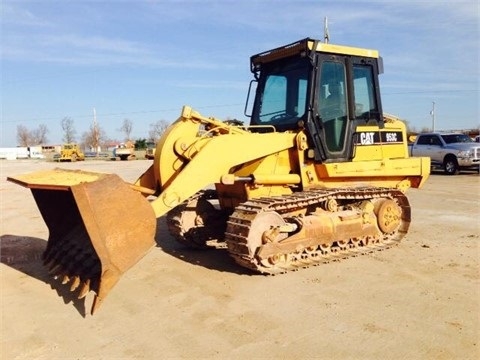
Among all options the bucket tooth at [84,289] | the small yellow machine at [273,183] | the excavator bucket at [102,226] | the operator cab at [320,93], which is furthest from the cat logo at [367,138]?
the bucket tooth at [84,289]

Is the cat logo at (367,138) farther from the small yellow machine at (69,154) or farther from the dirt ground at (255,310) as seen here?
the small yellow machine at (69,154)

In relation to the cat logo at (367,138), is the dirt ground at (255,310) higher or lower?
lower

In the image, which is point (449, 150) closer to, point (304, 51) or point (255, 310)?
point (304, 51)

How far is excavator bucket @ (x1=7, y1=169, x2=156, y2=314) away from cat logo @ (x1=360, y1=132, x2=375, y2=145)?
12.2ft

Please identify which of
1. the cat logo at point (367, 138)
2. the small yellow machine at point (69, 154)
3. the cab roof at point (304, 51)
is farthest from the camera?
the small yellow machine at point (69, 154)

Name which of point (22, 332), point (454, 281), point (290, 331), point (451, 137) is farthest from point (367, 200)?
point (451, 137)

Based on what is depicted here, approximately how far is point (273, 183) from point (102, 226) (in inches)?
109

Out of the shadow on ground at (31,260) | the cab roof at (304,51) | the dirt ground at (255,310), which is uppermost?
the cab roof at (304,51)

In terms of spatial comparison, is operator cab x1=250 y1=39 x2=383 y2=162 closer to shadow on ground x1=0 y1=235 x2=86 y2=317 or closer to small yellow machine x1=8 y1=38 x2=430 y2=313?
small yellow machine x1=8 y1=38 x2=430 y2=313

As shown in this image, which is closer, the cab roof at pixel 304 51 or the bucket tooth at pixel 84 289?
the bucket tooth at pixel 84 289

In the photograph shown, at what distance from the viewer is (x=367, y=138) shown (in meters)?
7.54

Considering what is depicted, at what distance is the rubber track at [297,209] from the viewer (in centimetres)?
588

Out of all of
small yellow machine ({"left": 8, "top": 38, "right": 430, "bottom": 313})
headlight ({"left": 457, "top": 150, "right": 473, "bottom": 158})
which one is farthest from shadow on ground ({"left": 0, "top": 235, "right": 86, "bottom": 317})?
headlight ({"left": 457, "top": 150, "right": 473, "bottom": 158})

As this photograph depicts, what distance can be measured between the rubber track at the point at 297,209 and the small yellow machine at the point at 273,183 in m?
0.02
